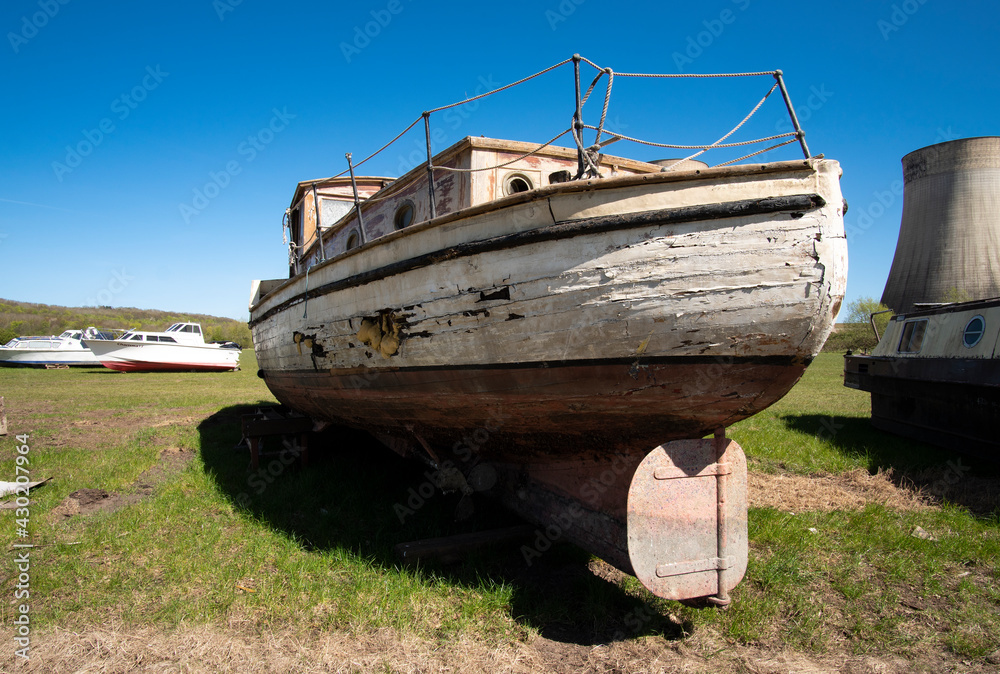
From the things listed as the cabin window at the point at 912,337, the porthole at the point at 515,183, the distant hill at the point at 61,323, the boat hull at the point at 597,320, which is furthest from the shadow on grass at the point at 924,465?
the distant hill at the point at 61,323

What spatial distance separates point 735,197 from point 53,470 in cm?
733

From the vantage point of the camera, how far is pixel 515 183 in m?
4.48

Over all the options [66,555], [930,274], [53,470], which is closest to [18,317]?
[53,470]

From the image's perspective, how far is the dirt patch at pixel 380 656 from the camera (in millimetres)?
2561

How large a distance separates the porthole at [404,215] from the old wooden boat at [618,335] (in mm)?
991

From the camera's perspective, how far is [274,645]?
2717 millimetres

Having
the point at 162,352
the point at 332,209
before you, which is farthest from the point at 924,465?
the point at 162,352

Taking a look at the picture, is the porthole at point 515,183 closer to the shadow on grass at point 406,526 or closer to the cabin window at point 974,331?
the shadow on grass at point 406,526

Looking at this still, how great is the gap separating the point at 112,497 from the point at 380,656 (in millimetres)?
3909

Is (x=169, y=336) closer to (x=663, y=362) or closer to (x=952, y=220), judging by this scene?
(x=663, y=362)

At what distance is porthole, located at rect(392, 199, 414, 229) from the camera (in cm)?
511

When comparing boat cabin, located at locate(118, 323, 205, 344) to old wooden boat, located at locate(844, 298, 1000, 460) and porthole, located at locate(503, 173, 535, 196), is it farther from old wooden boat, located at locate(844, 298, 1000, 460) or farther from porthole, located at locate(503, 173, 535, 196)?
old wooden boat, located at locate(844, 298, 1000, 460)

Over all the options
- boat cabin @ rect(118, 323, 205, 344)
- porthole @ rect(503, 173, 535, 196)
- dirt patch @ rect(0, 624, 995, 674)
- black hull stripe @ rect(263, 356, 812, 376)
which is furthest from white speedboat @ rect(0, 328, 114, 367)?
black hull stripe @ rect(263, 356, 812, 376)

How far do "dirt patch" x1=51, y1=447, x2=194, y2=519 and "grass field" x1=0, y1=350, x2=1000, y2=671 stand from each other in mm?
27
